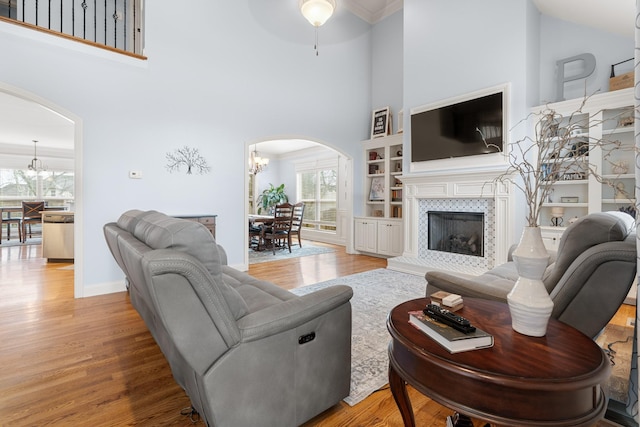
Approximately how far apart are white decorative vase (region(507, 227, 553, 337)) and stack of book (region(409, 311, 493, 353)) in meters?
0.17

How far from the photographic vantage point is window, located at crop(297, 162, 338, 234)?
27.3 feet

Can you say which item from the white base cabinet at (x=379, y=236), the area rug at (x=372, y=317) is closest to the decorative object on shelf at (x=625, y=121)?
the area rug at (x=372, y=317)

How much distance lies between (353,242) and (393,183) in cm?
Result: 146

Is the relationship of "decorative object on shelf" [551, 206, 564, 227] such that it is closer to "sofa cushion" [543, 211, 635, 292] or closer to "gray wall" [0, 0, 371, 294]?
"sofa cushion" [543, 211, 635, 292]

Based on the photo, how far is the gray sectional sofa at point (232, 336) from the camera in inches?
42.9

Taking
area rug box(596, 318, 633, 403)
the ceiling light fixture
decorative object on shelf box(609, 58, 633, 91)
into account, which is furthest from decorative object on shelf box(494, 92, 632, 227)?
the ceiling light fixture

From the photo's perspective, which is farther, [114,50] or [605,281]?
[114,50]

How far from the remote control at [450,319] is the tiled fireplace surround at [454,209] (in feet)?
10.2

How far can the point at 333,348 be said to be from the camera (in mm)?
1542

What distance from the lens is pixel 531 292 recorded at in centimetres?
107

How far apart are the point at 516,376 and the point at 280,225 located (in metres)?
5.78

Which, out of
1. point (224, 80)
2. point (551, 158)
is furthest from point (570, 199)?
point (224, 80)

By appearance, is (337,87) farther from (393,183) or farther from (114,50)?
(114,50)

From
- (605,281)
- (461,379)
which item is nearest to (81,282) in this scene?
(461,379)
